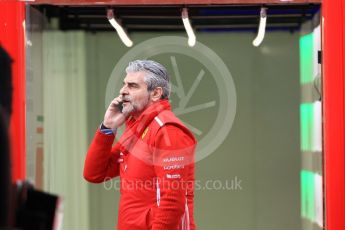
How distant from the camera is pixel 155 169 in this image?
109 inches

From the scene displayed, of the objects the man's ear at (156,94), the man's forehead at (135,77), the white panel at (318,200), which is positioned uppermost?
the man's forehead at (135,77)

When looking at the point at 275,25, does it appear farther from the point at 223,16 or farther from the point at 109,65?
the point at 109,65

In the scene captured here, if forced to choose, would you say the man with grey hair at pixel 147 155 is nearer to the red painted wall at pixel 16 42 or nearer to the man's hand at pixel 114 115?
the man's hand at pixel 114 115

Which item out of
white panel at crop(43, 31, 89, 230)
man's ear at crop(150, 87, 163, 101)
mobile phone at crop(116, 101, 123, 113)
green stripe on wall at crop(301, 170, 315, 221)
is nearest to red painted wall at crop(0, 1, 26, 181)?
white panel at crop(43, 31, 89, 230)

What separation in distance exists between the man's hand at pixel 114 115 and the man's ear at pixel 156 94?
0.17m

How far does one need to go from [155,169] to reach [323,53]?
1006 mm

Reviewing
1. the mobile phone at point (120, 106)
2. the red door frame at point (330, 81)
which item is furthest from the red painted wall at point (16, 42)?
the mobile phone at point (120, 106)

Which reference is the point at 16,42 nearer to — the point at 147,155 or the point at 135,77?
the point at 135,77

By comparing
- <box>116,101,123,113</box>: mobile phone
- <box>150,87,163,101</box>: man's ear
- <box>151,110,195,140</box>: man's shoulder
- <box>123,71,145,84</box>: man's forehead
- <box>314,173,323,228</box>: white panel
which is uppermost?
<box>123,71,145,84</box>: man's forehead

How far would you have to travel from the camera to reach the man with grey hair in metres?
2.70

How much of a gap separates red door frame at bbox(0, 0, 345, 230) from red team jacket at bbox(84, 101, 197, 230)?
470 millimetres

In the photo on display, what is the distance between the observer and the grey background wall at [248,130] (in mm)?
3121

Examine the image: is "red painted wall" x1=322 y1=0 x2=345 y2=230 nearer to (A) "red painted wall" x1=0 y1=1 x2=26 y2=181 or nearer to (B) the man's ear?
(B) the man's ear

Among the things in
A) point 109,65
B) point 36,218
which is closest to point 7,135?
point 36,218
